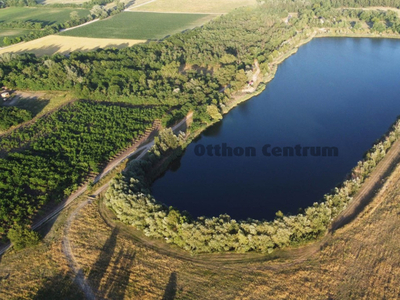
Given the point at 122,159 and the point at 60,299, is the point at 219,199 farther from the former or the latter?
the point at 60,299

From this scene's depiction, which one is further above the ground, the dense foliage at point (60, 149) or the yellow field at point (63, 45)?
the yellow field at point (63, 45)

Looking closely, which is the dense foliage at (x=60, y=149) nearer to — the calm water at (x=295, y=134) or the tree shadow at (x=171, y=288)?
the calm water at (x=295, y=134)

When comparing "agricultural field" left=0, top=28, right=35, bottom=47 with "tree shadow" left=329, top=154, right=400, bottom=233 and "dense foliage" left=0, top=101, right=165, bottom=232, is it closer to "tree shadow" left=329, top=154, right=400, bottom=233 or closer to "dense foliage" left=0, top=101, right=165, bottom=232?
"dense foliage" left=0, top=101, right=165, bottom=232

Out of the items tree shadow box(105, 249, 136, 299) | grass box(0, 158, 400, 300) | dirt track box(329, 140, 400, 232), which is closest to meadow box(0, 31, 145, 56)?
grass box(0, 158, 400, 300)

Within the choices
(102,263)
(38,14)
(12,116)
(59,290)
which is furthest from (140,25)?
(59,290)

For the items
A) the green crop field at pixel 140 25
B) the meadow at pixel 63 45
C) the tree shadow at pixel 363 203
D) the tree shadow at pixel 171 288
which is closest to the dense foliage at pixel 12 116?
the meadow at pixel 63 45
